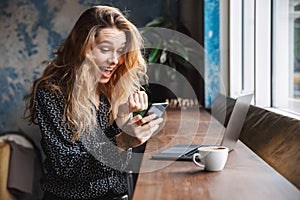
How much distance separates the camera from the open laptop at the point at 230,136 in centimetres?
170

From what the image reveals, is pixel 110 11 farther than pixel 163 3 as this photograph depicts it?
No

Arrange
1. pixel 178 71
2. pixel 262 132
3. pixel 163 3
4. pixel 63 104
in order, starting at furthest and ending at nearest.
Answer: pixel 163 3
pixel 178 71
pixel 262 132
pixel 63 104

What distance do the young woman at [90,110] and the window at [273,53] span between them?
0.92 meters

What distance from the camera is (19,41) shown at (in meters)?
4.62

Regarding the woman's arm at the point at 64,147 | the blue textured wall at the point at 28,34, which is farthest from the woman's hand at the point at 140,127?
the blue textured wall at the point at 28,34

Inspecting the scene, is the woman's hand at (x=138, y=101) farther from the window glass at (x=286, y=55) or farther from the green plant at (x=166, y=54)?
the green plant at (x=166, y=54)

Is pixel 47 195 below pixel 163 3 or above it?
below

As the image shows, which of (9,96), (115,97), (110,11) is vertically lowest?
(9,96)

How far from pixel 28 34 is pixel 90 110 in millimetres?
3029

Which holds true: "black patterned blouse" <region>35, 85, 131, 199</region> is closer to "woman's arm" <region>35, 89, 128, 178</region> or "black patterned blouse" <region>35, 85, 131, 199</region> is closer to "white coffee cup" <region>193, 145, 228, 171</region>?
"woman's arm" <region>35, 89, 128, 178</region>

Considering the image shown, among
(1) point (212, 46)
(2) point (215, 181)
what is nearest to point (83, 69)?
(2) point (215, 181)

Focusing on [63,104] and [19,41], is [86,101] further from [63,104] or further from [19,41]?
[19,41]

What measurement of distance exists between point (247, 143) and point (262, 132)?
107mm

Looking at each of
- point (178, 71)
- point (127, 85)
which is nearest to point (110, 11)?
point (127, 85)
